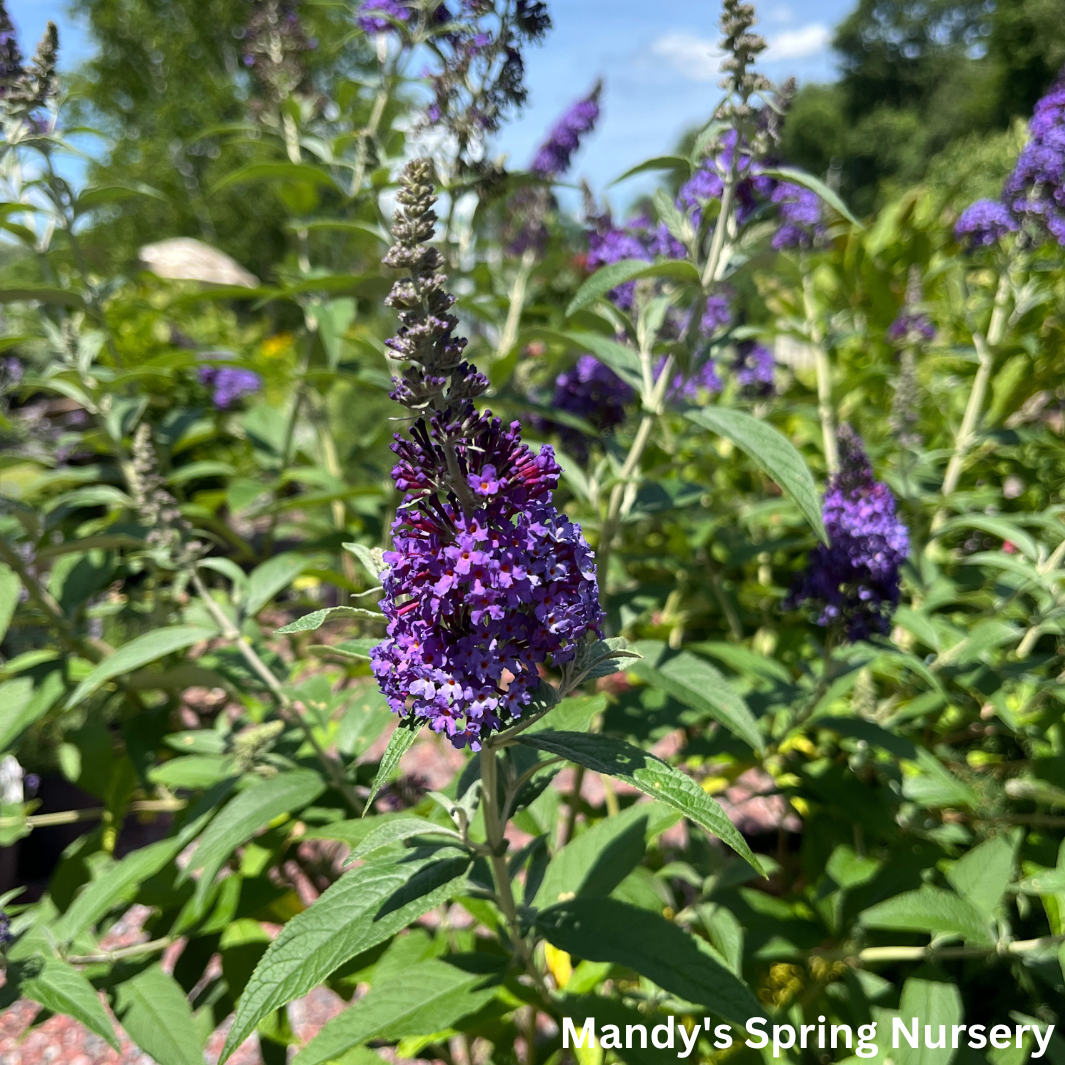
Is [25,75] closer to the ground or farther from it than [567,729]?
farther from it

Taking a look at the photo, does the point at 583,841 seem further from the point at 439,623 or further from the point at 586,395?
the point at 586,395

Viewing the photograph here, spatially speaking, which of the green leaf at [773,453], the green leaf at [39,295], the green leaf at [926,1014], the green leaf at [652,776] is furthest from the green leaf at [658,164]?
the green leaf at [926,1014]

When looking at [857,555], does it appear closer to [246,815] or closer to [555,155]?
[246,815]

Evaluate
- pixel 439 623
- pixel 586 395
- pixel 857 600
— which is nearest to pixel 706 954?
pixel 439 623

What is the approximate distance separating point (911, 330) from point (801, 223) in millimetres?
1481

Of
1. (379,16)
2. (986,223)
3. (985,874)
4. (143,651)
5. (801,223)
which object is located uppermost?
(379,16)

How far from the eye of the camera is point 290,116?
341cm

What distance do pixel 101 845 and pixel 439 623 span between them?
7.32 ft

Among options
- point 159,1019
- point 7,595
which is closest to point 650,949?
point 159,1019

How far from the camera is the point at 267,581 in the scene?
2.46 m

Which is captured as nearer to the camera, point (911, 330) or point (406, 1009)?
point (406, 1009)

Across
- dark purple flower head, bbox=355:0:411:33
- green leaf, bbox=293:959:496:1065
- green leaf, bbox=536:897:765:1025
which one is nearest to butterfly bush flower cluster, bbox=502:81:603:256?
dark purple flower head, bbox=355:0:411:33

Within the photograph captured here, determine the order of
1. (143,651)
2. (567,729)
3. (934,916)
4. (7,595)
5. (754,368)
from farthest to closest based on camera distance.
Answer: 1. (754,368)
2. (7,595)
3. (143,651)
4. (934,916)
5. (567,729)

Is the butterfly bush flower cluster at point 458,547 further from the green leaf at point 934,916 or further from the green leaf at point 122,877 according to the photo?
the green leaf at point 934,916
